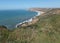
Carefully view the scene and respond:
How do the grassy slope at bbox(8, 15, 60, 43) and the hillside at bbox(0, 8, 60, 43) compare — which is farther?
the grassy slope at bbox(8, 15, 60, 43)

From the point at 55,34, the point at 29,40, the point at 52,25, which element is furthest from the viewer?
the point at 52,25

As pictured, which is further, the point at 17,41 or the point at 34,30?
the point at 34,30

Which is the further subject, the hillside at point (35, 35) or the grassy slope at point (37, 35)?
the grassy slope at point (37, 35)

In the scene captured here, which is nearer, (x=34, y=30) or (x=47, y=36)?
(x=47, y=36)

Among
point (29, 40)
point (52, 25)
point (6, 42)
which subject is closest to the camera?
point (6, 42)

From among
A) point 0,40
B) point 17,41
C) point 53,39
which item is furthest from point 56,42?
point 0,40

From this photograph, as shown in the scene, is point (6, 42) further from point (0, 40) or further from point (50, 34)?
point (50, 34)

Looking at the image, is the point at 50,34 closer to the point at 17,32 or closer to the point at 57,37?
the point at 57,37

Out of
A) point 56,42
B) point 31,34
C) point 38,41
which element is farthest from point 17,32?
point 56,42

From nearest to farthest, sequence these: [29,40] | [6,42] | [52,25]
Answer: [6,42]
[29,40]
[52,25]
